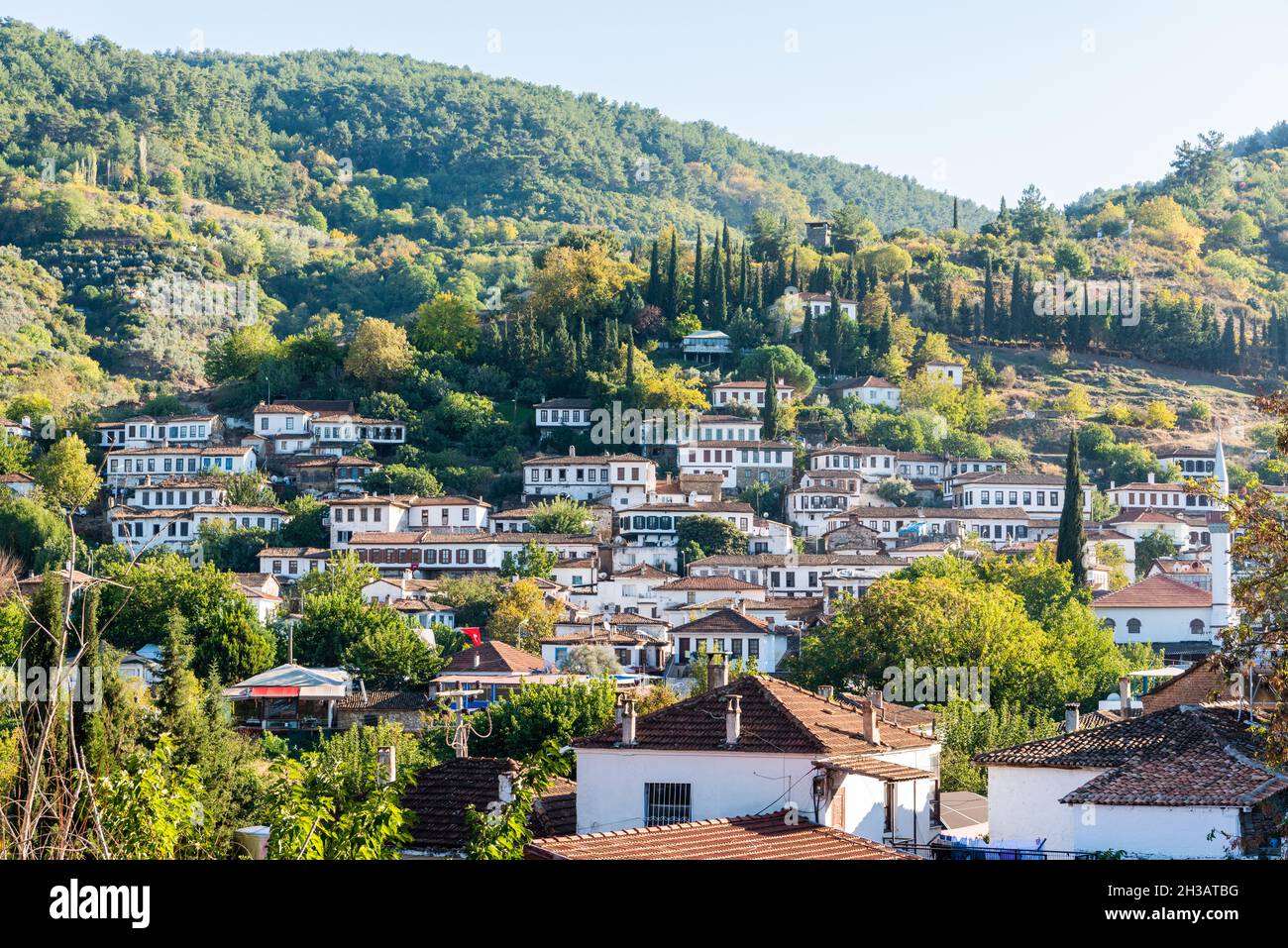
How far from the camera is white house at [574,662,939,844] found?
69.8 ft

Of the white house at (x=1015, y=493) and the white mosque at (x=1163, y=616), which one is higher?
the white house at (x=1015, y=493)

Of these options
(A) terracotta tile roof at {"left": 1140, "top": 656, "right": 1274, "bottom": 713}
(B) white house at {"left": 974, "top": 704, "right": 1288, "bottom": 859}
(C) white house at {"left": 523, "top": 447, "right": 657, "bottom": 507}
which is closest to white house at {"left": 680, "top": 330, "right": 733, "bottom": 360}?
(C) white house at {"left": 523, "top": 447, "right": 657, "bottom": 507}

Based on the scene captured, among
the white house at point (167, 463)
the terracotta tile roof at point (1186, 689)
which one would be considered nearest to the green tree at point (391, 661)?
the white house at point (167, 463)

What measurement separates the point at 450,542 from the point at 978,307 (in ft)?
165

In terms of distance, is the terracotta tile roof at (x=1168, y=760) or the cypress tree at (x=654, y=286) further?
the cypress tree at (x=654, y=286)

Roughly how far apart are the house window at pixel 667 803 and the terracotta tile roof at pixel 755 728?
48cm

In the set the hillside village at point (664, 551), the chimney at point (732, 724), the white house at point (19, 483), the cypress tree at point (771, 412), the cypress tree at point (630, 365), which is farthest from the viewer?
the cypress tree at point (630, 365)

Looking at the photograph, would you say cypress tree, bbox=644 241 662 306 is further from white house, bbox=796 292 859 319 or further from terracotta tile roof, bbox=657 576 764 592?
terracotta tile roof, bbox=657 576 764 592

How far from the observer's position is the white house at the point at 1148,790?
18.4 m

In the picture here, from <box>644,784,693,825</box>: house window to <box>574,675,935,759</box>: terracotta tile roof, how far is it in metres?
0.48

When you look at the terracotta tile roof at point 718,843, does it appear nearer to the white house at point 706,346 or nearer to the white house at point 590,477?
the white house at point 590,477

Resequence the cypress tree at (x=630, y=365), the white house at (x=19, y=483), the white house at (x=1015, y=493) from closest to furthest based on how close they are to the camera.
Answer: the white house at (x=19, y=483), the white house at (x=1015, y=493), the cypress tree at (x=630, y=365)
